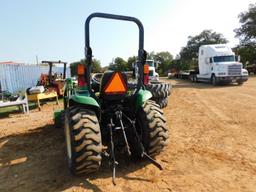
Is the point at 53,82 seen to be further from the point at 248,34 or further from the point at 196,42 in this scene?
the point at 196,42

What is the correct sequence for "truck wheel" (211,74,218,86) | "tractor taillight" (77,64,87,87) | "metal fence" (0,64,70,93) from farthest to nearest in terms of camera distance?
"truck wheel" (211,74,218,86), "metal fence" (0,64,70,93), "tractor taillight" (77,64,87,87)

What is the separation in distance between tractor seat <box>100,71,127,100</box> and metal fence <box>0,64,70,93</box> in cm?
1648

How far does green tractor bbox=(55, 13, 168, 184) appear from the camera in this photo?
11.4ft

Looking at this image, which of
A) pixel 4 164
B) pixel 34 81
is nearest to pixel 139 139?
pixel 4 164

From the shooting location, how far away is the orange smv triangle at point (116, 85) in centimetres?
391

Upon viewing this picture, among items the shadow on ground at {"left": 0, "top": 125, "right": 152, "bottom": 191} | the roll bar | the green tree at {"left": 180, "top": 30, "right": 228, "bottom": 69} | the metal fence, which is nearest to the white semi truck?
the metal fence

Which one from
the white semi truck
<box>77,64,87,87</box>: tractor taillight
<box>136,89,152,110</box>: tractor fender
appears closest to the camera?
<box>77,64,87,87</box>: tractor taillight

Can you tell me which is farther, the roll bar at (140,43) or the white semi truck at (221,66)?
the white semi truck at (221,66)

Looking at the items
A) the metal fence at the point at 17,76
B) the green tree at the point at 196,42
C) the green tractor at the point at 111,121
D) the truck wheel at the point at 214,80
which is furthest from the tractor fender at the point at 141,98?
the green tree at the point at 196,42

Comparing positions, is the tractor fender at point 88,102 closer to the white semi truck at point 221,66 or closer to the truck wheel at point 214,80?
the white semi truck at point 221,66

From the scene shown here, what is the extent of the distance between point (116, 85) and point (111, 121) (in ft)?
1.83

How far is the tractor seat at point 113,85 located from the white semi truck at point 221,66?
16.4 m

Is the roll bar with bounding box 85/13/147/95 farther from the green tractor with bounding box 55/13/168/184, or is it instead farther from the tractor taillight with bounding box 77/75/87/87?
the tractor taillight with bounding box 77/75/87/87

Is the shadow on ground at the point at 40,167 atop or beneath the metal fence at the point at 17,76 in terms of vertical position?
beneath
